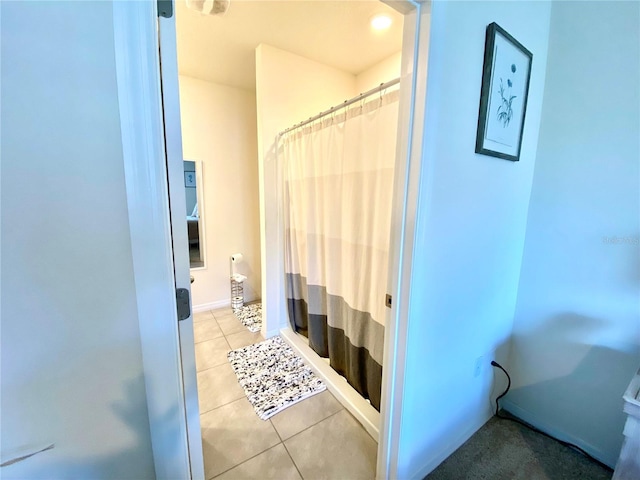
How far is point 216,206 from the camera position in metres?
2.89

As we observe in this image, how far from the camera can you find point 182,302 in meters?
0.67

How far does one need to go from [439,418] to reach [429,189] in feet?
3.67

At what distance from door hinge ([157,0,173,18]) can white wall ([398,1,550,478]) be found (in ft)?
2.50

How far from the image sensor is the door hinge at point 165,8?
552 millimetres

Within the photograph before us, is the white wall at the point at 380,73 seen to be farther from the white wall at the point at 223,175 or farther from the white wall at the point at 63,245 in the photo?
the white wall at the point at 63,245

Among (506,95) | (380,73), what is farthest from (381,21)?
(506,95)

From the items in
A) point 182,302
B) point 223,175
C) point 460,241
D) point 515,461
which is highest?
point 223,175

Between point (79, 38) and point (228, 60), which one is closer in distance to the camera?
point (79, 38)

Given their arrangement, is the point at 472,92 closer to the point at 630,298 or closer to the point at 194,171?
the point at 630,298

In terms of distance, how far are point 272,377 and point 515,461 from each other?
148cm

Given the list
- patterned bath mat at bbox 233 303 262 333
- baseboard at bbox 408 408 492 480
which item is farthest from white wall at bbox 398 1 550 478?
patterned bath mat at bbox 233 303 262 333

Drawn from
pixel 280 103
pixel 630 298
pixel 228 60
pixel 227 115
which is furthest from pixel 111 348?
pixel 227 115

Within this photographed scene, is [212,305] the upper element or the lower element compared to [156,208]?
lower

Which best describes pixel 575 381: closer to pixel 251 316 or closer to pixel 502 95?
pixel 502 95
